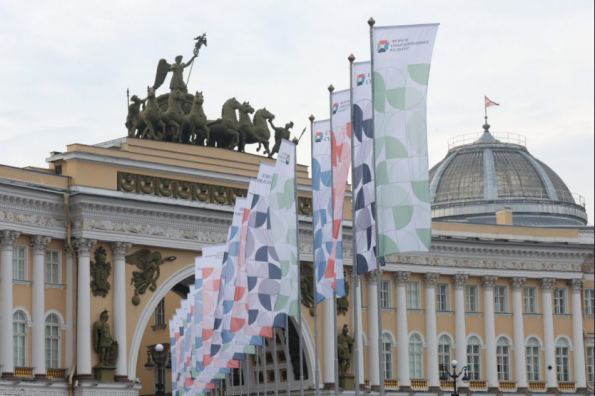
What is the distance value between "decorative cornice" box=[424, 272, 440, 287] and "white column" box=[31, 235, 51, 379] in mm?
19139

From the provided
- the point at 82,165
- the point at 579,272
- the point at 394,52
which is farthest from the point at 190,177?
the point at 394,52

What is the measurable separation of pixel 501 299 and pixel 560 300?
10.5 ft

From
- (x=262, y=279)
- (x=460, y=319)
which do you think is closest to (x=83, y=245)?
(x=262, y=279)

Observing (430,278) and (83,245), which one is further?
(430,278)

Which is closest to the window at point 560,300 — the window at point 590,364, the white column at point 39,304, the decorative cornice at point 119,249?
the window at point 590,364

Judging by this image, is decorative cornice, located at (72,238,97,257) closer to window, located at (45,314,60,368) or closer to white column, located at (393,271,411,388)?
window, located at (45,314,60,368)

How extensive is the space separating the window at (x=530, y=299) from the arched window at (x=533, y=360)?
4.65 ft

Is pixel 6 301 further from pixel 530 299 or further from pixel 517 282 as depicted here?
pixel 530 299

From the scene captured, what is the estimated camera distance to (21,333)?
51062mm

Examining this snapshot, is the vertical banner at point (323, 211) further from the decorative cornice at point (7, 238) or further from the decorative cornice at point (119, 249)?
the decorative cornice at point (119, 249)

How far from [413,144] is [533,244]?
36959mm

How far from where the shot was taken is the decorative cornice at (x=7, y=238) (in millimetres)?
50469

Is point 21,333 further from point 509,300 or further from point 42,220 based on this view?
point 509,300

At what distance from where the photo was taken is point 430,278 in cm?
6353
